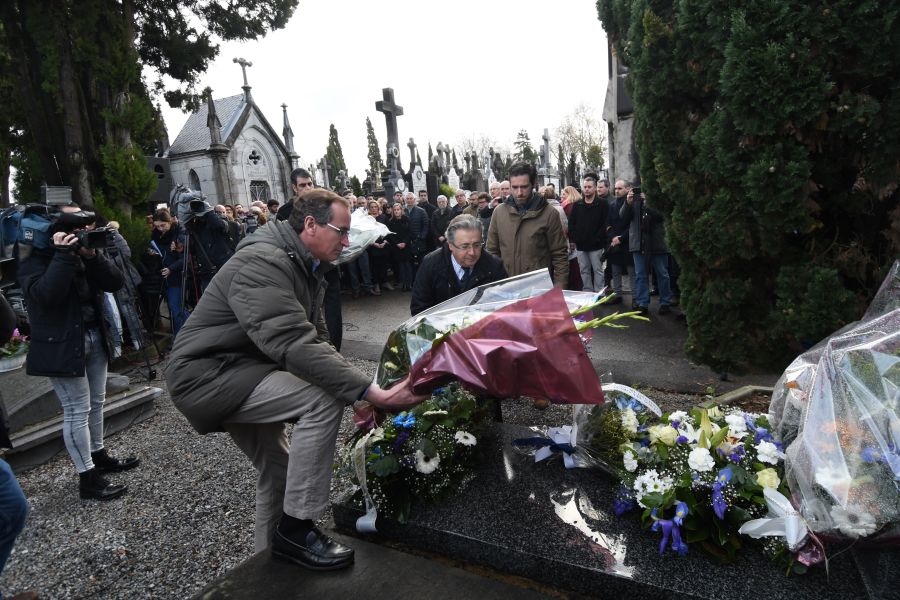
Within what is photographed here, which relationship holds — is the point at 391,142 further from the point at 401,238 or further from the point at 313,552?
the point at 313,552

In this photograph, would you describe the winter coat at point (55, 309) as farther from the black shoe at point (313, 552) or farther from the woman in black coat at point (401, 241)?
the woman in black coat at point (401, 241)

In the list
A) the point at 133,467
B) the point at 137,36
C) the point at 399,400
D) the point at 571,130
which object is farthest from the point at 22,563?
the point at 571,130

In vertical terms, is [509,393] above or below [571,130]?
below

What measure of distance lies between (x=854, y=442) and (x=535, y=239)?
3238 millimetres

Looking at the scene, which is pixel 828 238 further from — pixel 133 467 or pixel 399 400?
pixel 133 467

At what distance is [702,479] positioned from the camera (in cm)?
233

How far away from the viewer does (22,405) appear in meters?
4.83

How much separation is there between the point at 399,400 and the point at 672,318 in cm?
588

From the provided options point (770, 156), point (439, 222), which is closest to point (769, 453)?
point (770, 156)

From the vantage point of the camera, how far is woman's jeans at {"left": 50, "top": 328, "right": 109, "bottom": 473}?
12.0 feet

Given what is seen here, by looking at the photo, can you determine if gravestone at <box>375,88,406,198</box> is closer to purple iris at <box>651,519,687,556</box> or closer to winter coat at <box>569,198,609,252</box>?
winter coat at <box>569,198,609,252</box>

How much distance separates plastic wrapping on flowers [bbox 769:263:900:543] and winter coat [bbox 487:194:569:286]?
9.28ft

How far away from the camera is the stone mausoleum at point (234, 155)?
2742 cm

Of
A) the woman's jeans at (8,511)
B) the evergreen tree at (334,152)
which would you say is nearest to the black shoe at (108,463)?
the woman's jeans at (8,511)
